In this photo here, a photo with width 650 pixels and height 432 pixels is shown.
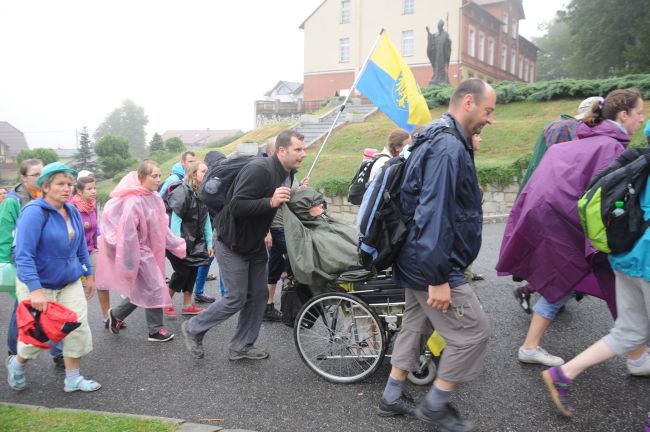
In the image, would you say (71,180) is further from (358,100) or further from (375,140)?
(358,100)

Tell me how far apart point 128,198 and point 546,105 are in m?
17.9

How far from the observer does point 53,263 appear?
3.87 meters

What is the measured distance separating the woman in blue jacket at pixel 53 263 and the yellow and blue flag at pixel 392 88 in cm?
346

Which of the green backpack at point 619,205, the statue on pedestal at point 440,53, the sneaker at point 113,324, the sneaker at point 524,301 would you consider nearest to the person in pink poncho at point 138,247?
the sneaker at point 113,324

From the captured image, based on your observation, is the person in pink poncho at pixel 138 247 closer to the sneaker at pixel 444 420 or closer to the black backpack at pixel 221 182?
the black backpack at pixel 221 182

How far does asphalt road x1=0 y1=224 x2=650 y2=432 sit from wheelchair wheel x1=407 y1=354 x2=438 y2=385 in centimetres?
7

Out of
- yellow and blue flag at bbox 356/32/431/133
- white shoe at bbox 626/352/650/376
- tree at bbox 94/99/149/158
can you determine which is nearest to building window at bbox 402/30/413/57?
yellow and blue flag at bbox 356/32/431/133

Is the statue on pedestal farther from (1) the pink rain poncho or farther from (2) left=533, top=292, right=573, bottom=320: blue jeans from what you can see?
(2) left=533, top=292, right=573, bottom=320: blue jeans

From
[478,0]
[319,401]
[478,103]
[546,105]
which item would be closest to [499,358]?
[319,401]

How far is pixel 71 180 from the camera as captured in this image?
3.98m

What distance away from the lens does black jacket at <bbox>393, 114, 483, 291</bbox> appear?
8.84 feet

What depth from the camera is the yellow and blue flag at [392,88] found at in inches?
238

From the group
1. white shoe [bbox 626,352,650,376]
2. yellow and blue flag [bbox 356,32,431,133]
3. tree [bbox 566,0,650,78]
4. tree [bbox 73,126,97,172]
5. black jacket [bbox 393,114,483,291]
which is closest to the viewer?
black jacket [bbox 393,114,483,291]

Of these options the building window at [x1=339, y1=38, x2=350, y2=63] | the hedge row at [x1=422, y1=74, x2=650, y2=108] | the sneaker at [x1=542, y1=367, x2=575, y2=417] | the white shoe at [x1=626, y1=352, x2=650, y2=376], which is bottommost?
the white shoe at [x1=626, y1=352, x2=650, y2=376]
